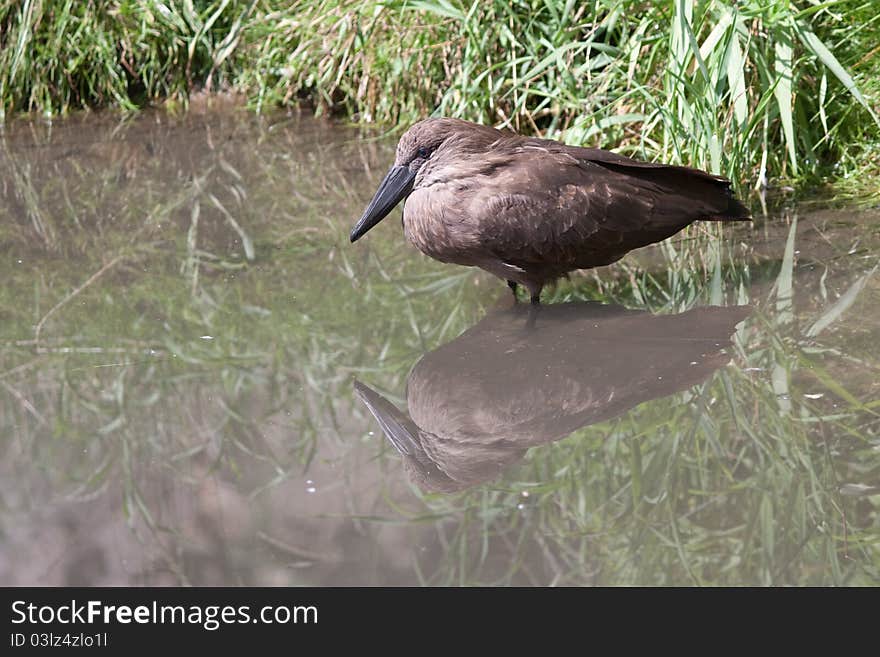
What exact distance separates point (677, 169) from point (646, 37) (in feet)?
3.98

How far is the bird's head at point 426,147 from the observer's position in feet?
13.8

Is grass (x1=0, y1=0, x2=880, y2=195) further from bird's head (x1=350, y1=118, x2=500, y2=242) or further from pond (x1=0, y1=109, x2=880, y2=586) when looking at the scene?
bird's head (x1=350, y1=118, x2=500, y2=242)

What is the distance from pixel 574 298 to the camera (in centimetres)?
431

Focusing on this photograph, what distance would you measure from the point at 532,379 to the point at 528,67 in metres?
2.52

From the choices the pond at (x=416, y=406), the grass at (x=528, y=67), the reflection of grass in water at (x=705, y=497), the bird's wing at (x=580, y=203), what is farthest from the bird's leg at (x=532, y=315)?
the grass at (x=528, y=67)

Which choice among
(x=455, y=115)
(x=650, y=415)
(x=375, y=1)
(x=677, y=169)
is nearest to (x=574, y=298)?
(x=677, y=169)

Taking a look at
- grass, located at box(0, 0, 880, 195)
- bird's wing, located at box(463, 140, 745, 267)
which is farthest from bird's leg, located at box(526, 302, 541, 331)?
grass, located at box(0, 0, 880, 195)

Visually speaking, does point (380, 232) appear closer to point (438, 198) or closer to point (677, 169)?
point (438, 198)

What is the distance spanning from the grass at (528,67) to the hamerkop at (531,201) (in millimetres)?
511

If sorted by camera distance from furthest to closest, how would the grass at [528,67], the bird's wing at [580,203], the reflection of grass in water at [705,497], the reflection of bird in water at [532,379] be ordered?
the grass at [528,67], the bird's wing at [580,203], the reflection of bird in water at [532,379], the reflection of grass in water at [705,497]

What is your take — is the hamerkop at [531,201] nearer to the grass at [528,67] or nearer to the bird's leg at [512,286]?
the bird's leg at [512,286]

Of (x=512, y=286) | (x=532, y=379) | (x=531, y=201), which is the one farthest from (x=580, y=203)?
(x=532, y=379)

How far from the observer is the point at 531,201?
4.02 metres

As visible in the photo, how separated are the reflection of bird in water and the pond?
1cm
